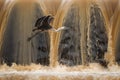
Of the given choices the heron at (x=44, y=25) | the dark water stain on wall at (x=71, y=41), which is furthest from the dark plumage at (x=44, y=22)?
the dark water stain on wall at (x=71, y=41)

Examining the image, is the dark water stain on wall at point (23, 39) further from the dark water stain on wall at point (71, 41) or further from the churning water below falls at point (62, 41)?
the dark water stain on wall at point (71, 41)

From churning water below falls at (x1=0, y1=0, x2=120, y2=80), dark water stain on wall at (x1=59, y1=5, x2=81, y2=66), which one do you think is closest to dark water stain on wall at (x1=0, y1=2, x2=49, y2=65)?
churning water below falls at (x1=0, y1=0, x2=120, y2=80)

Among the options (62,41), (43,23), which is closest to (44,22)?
(43,23)

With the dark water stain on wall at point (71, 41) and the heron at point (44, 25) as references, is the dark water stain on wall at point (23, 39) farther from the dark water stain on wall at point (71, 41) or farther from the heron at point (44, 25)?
the dark water stain on wall at point (71, 41)

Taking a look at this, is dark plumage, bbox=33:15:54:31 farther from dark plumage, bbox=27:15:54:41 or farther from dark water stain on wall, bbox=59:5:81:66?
dark water stain on wall, bbox=59:5:81:66

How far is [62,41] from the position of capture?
281cm

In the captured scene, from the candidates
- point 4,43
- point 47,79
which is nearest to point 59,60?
point 47,79

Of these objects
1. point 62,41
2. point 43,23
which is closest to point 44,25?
point 43,23

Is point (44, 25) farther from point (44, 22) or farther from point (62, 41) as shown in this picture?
point (62, 41)

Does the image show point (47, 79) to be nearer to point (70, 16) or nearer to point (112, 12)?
point (70, 16)

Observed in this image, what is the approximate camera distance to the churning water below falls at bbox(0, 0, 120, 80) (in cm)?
274

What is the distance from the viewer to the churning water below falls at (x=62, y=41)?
108 inches

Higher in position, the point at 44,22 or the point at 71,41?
the point at 44,22

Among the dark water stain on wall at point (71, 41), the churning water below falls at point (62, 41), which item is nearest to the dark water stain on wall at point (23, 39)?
the churning water below falls at point (62, 41)
